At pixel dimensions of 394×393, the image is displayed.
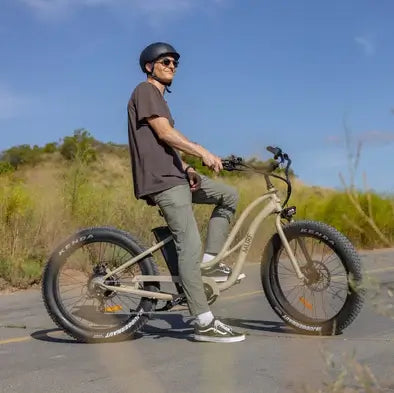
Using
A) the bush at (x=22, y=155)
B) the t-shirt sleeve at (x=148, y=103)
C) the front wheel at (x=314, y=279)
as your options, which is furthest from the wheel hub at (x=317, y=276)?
the bush at (x=22, y=155)

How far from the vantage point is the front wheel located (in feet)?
19.7

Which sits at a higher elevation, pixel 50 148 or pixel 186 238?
pixel 50 148

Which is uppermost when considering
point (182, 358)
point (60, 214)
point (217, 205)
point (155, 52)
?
point (155, 52)

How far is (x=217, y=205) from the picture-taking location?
661cm

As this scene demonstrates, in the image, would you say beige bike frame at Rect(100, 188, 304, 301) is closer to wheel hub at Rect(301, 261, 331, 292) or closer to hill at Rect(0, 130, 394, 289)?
wheel hub at Rect(301, 261, 331, 292)

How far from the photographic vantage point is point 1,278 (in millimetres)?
10367

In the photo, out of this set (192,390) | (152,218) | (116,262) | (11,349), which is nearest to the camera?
(192,390)

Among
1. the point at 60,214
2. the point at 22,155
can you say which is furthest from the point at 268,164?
the point at 22,155

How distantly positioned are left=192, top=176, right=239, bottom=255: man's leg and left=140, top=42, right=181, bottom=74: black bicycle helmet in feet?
3.32

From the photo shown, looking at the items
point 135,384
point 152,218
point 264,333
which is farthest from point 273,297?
point 152,218

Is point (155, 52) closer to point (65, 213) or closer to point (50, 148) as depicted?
point (65, 213)

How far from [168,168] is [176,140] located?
0.23 meters

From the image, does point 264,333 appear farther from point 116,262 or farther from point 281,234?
point 116,262

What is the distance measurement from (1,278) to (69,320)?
13.9 feet
